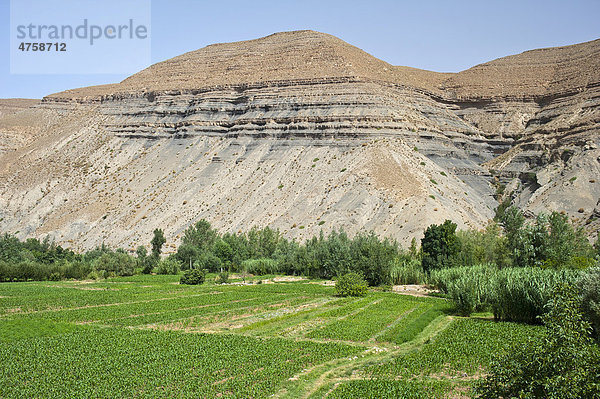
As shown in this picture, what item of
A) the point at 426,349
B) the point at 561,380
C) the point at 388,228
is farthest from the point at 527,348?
the point at 388,228

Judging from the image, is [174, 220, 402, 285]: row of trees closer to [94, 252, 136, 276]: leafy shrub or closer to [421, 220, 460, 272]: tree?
[421, 220, 460, 272]: tree

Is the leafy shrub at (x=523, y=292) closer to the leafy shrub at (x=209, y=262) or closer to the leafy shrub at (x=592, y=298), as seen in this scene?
the leafy shrub at (x=592, y=298)

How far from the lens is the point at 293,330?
26500mm

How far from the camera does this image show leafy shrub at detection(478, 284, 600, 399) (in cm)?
1088

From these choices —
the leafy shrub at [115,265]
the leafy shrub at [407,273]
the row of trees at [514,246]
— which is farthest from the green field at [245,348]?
the leafy shrub at [115,265]

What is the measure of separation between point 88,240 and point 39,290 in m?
34.8

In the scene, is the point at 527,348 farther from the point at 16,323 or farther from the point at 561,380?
the point at 16,323

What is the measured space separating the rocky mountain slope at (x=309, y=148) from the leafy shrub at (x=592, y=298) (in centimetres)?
4234

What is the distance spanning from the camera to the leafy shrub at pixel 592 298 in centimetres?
2017

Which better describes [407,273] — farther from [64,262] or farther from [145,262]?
[64,262]

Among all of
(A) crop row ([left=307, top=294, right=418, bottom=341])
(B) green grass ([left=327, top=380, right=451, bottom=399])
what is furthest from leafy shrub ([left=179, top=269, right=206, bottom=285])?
(B) green grass ([left=327, top=380, right=451, bottom=399])

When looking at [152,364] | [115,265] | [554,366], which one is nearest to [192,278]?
[115,265]

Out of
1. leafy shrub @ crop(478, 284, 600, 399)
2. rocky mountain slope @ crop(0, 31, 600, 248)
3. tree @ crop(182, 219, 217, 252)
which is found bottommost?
leafy shrub @ crop(478, 284, 600, 399)

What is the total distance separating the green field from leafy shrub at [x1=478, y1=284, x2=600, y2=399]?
13.6 feet
